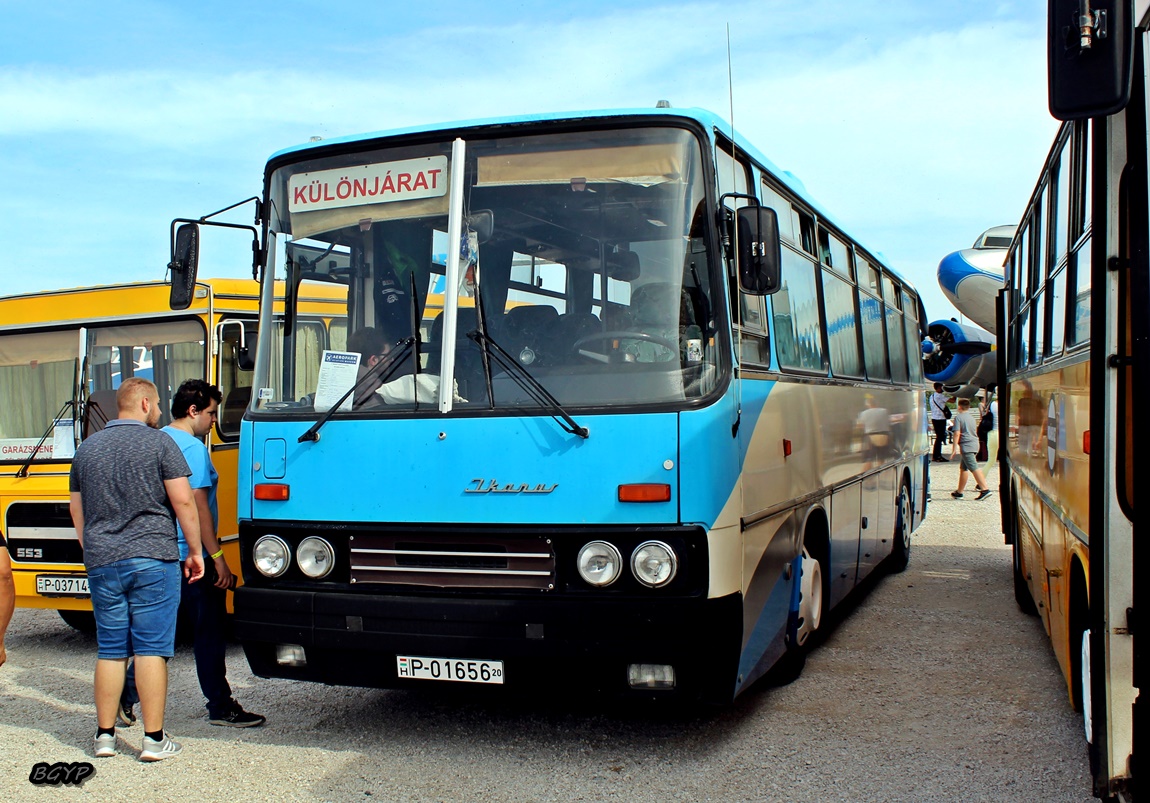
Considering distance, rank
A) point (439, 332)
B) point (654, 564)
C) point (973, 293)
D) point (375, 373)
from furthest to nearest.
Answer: point (973, 293), point (375, 373), point (439, 332), point (654, 564)

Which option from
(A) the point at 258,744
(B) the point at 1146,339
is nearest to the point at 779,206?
(B) the point at 1146,339

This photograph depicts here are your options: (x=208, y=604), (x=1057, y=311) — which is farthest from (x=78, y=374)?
(x=1057, y=311)

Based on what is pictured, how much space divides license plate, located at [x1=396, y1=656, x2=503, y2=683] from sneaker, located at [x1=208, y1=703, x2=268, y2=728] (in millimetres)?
1180

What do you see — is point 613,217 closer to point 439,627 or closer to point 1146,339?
point 439,627

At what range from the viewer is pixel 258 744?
18.5 ft

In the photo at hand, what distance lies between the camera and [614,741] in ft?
18.4

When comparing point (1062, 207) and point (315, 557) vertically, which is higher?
point (1062, 207)

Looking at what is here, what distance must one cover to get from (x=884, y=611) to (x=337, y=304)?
5.48 meters

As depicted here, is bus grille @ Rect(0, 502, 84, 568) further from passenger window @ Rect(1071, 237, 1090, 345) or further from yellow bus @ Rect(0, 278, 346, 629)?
passenger window @ Rect(1071, 237, 1090, 345)

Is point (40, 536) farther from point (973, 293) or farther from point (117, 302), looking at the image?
point (973, 293)

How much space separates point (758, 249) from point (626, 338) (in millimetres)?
697

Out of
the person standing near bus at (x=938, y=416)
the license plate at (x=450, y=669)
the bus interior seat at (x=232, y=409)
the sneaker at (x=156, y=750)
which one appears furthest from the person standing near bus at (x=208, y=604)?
the person standing near bus at (x=938, y=416)

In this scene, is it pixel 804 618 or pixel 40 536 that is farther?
pixel 40 536

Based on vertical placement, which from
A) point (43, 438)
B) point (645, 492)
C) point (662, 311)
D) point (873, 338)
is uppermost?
point (873, 338)
